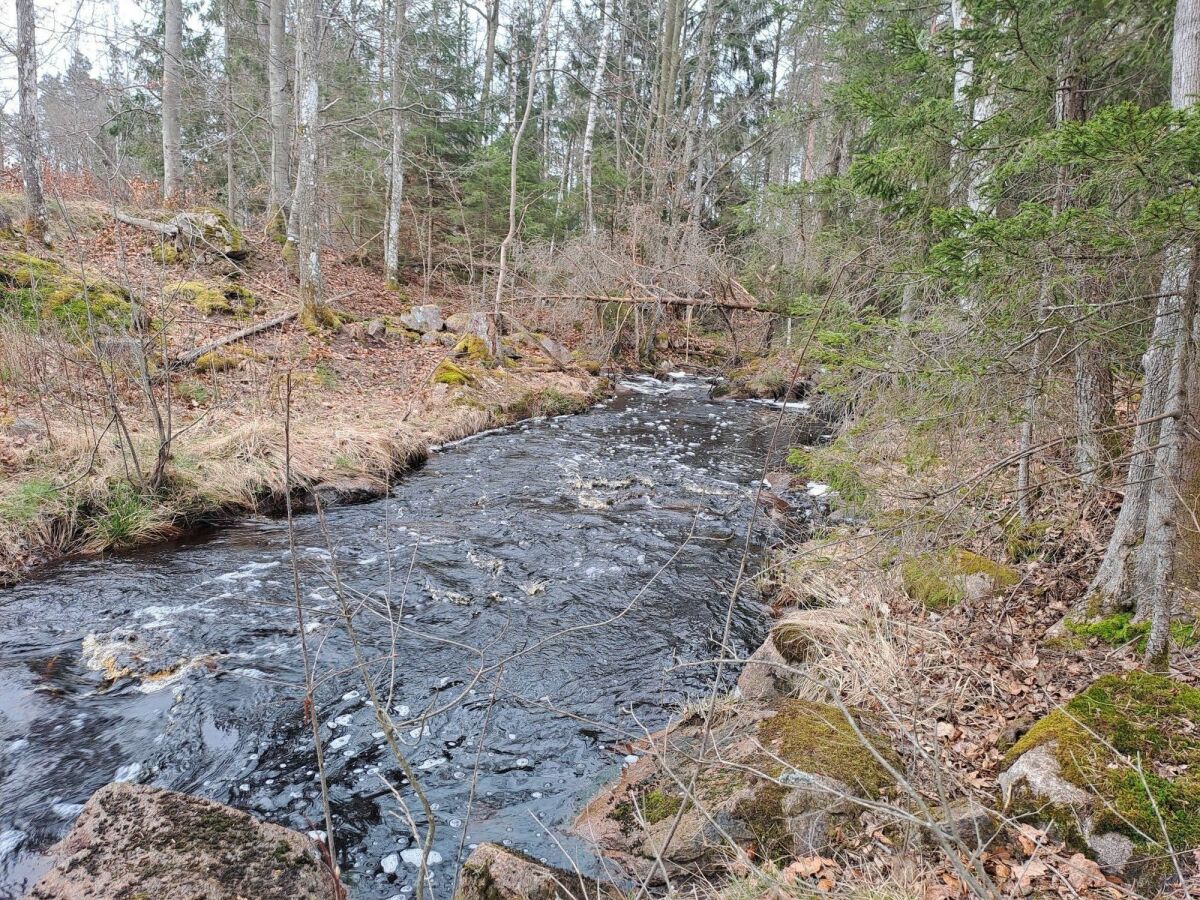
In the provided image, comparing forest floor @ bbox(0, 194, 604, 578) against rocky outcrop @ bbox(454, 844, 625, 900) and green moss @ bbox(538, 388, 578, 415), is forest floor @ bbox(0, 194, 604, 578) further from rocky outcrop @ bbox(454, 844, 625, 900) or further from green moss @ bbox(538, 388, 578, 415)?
rocky outcrop @ bbox(454, 844, 625, 900)

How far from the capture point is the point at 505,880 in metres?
2.45

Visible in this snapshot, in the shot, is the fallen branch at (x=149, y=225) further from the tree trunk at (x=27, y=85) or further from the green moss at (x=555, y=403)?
the green moss at (x=555, y=403)

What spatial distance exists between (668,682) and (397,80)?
640 inches

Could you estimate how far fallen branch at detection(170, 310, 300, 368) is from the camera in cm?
907

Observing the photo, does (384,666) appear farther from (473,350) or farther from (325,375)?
(473,350)

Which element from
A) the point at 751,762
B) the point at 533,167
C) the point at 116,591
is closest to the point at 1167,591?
the point at 751,762

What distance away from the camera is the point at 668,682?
4297 millimetres

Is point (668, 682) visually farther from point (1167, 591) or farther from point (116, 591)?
point (116, 591)

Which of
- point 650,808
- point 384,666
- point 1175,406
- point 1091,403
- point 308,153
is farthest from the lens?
point 308,153

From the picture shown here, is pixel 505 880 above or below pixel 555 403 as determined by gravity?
below

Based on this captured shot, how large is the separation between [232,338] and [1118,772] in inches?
456

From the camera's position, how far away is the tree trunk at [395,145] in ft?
47.3

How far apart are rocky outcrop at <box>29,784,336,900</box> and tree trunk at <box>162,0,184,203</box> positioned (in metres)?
15.8

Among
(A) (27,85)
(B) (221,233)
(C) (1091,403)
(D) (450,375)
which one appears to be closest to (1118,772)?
(C) (1091,403)
